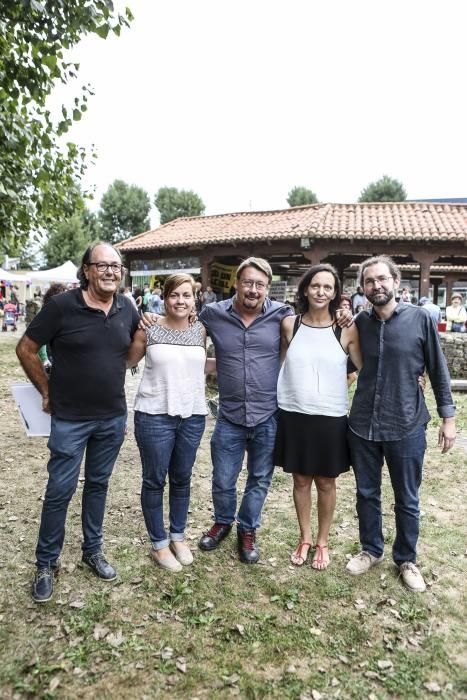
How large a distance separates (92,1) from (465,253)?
1355cm

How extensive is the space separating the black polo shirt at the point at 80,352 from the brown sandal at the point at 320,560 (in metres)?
1.69

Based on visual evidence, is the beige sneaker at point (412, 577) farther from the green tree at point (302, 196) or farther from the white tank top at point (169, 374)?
the green tree at point (302, 196)

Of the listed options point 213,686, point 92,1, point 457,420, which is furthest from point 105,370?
point 457,420

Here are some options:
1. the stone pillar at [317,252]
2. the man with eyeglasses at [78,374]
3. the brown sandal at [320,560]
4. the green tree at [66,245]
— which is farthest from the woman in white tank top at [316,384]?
the green tree at [66,245]

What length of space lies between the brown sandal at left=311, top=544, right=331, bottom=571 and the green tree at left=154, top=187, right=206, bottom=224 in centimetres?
4369

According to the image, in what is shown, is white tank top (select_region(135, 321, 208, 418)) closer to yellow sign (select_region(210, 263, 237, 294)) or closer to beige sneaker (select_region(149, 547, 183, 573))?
beige sneaker (select_region(149, 547, 183, 573))

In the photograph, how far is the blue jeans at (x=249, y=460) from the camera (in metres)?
3.17

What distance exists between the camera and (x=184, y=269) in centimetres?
1859

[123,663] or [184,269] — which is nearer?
[123,663]

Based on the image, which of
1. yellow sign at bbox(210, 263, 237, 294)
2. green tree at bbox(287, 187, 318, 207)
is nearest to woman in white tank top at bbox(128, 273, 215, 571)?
yellow sign at bbox(210, 263, 237, 294)

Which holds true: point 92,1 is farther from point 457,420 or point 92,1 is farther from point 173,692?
point 457,420

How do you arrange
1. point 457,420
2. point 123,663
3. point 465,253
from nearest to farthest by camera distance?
1. point 123,663
2. point 457,420
3. point 465,253

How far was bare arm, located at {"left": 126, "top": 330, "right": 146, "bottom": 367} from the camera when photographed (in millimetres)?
2951

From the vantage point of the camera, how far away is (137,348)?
2.96 metres
